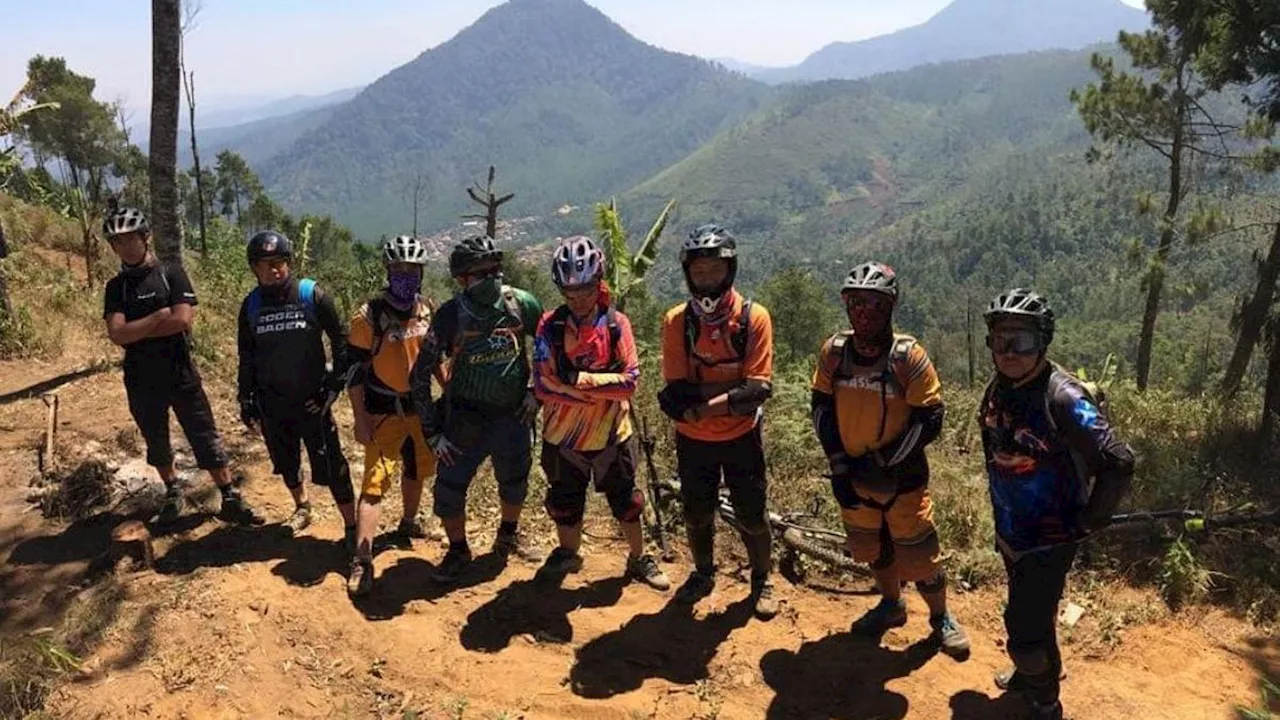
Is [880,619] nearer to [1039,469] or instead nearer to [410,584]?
[1039,469]

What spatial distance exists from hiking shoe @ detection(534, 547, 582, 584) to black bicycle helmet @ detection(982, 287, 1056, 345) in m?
3.30

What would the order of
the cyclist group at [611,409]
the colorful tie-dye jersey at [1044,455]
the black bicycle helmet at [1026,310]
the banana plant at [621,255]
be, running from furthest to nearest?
the banana plant at [621,255] → the cyclist group at [611,409] → the black bicycle helmet at [1026,310] → the colorful tie-dye jersey at [1044,455]

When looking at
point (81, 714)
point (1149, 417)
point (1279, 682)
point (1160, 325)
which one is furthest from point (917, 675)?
point (1160, 325)

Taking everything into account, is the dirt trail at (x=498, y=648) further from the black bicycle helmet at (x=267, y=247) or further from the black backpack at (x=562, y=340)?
the black bicycle helmet at (x=267, y=247)

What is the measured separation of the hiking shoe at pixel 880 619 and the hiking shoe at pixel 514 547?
245 cm

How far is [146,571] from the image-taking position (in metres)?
5.39

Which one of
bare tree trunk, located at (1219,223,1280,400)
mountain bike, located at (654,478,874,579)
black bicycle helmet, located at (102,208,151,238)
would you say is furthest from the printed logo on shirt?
bare tree trunk, located at (1219,223,1280,400)

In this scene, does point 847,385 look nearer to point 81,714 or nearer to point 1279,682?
point 1279,682

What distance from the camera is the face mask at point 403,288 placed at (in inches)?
205

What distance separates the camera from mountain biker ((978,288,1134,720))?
12.0ft

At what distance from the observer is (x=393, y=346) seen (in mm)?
5277

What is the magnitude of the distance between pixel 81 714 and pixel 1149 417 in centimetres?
1292

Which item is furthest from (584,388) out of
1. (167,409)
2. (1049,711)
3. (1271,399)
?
(1271,399)

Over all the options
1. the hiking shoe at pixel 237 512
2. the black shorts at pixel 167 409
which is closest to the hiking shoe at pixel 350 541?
the hiking shoe at pixel 237 512
